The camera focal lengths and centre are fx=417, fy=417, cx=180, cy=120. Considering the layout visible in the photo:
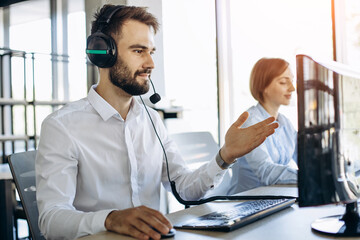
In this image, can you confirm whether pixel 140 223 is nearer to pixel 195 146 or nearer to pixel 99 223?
pixel 99 223

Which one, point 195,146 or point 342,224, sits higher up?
point 195,146

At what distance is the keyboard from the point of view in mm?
941

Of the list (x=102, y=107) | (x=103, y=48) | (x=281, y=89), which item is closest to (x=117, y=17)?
(x=103, y=48)

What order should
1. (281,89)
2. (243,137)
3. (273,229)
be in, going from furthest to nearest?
1. (281,89)
2. (243,137)
3. (273,229)

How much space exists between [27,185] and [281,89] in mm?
1574

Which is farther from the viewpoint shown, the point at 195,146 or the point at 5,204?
the point at 5,204

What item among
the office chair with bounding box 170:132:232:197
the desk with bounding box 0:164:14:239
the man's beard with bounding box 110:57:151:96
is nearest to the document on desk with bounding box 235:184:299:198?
the office chair with bounding box 170:132:232:197

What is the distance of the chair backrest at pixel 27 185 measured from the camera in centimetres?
128

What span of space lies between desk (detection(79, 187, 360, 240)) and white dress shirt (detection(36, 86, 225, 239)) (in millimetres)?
256

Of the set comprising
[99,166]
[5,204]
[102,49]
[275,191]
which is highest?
[102,49]

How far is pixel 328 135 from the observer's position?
0.84m

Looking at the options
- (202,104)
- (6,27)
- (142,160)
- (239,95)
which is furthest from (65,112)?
(6,27)

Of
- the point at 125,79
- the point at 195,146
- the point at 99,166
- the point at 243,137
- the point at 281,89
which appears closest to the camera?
the point at 243,137

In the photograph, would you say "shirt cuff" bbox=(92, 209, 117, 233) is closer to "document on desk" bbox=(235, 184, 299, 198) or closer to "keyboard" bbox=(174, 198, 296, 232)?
"keyboard" bbox=(174, 198, 296, 232)
